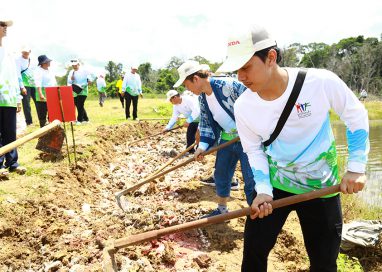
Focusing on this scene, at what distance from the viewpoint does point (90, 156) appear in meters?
6.84

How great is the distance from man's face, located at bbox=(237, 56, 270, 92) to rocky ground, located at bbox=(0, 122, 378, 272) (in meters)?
2.23

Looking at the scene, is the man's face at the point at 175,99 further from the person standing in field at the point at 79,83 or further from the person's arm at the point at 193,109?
the person standing in field at the point at 79,83

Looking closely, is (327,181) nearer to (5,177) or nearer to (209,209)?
(209,209)

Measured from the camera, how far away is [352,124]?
6.48 ft

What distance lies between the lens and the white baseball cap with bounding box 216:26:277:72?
1.87 meters

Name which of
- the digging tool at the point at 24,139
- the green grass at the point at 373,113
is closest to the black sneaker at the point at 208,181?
the digging tool at the point at 24,139

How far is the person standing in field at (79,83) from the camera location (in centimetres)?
974

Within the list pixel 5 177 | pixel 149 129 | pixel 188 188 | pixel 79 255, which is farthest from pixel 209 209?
pixel 149 129

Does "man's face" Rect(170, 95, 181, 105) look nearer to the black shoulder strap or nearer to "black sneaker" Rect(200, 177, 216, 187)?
"black sneaker" Rect(200, 177, 216, 187)

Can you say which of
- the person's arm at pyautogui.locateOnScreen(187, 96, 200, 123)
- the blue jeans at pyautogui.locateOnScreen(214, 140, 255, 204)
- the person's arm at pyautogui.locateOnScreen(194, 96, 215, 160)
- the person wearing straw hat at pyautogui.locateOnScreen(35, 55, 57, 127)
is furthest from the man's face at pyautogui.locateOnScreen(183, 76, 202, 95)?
the person wearing straw hat at pyautogui.locateOnScreen(35, 55, 57, 127)

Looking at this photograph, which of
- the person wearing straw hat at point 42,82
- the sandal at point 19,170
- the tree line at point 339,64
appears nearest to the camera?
the sandal at point 19,170

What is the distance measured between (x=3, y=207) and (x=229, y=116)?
2.86 m

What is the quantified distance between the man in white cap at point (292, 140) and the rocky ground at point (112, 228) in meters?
1.49

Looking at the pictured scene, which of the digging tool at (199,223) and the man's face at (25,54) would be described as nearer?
the digging tool at (199,223)
